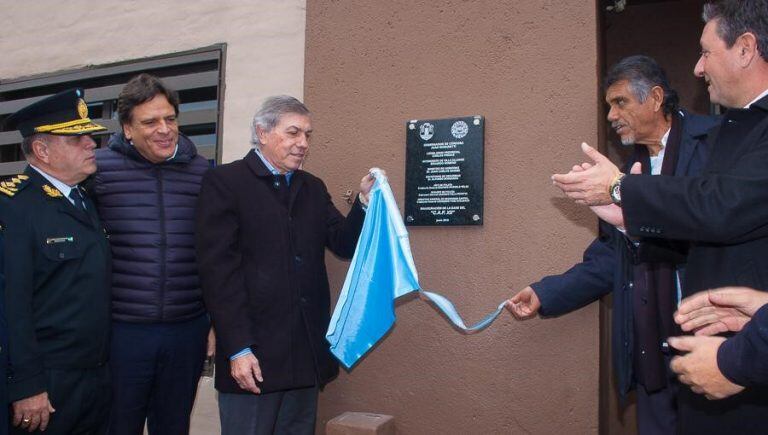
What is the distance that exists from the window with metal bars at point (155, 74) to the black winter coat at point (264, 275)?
1158 millimetres

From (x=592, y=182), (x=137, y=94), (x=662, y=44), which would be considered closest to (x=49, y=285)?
(x=137, y=94)

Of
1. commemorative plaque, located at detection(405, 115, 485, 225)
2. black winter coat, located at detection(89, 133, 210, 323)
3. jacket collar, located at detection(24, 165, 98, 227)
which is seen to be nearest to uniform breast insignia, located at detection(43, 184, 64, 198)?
jacket collar, located at detection(24, 165, 98, 227)

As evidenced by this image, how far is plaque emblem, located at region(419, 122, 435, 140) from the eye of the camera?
11.9 feet

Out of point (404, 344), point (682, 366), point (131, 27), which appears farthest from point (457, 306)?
point (131, 27)

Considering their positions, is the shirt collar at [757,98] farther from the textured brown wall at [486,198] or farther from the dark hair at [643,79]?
the textured brown wall at [486,198]

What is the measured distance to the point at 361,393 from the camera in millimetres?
3727

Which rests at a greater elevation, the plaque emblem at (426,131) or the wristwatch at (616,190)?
the plaque emblem at (426,131)

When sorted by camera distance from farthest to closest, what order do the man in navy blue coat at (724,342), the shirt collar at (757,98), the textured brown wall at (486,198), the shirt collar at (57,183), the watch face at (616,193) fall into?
the textured brown wall at (486,198)
the shirt collar at (57,183)
the watch face at (616,193)
the shirt collar at (757,98)
the man in navy blue coat at (724,342)

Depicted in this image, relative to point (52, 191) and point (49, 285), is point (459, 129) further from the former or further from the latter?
point (49, 285)

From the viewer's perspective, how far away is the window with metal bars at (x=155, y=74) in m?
4.60

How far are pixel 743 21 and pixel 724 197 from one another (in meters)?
0.61

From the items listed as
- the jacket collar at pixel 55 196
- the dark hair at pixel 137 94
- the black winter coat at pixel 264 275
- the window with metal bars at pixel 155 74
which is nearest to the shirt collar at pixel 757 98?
the black winter coat at pixel 264 275

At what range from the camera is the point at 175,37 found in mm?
4781

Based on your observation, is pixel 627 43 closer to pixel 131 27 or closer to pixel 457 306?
pixel 457 306
